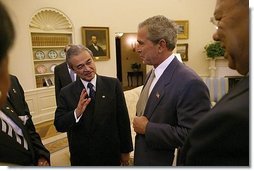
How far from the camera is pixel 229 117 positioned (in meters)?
0.48

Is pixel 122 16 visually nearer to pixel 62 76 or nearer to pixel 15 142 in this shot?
pixel 62 76

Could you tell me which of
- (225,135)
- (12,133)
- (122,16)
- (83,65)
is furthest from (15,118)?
(122,16)

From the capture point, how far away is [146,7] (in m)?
1.34

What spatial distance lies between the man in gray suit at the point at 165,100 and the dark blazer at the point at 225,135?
303 mm

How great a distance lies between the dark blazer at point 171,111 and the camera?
0.90 metres

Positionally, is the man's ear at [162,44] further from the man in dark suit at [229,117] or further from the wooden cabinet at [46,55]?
the wooden cabinet at [46,55]

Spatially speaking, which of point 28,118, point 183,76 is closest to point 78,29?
point 28,118

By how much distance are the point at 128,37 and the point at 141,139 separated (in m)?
0.75

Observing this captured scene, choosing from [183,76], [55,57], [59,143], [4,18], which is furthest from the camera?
[59,143]

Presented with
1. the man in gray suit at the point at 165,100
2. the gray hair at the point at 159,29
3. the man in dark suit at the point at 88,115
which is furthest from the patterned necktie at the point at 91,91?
the gray hair at the point at 159,29

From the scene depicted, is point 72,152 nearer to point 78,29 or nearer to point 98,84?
point 98,84

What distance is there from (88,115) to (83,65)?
254 millimetres

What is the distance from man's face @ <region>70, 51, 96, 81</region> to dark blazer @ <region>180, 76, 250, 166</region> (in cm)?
71

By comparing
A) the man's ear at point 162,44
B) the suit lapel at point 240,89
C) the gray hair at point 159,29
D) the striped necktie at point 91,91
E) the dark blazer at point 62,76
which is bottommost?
the striped necktie at point 91,91
